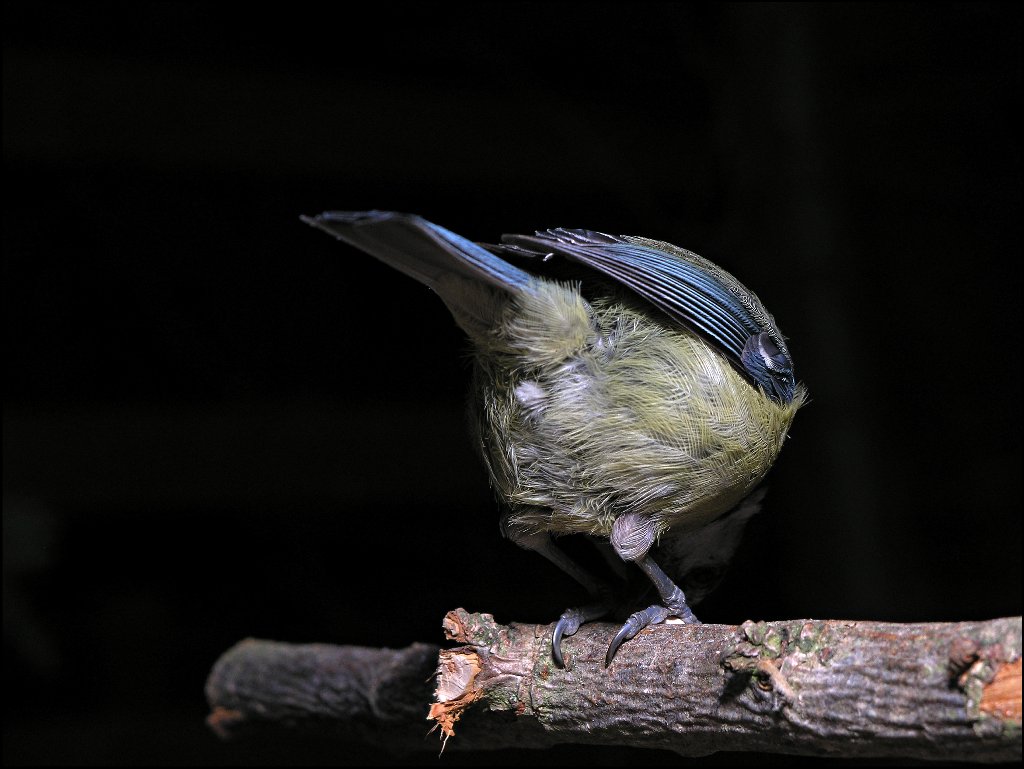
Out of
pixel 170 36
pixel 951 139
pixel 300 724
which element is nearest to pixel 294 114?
pixel 170 36

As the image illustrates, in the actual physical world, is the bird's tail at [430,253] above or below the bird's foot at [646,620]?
above

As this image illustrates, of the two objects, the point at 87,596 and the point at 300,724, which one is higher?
the point at 87,596

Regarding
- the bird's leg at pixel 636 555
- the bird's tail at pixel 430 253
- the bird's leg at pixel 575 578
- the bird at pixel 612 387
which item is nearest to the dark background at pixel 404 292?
the bird's leg at pixel 575 578

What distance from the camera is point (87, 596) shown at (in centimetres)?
368

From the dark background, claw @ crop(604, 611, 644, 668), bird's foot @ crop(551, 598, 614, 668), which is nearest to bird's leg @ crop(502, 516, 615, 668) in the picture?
bird's foot @ crop(551, 598, 614, 668)

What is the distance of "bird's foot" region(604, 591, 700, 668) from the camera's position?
6.81 feet

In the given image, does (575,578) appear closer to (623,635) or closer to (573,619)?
(573,619)

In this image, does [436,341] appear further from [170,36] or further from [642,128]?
[170,36]

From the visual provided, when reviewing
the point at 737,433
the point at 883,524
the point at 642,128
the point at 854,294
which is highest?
the point at 642,128

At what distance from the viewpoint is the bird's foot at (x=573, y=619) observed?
7.00ft

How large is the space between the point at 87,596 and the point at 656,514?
244 centimetres

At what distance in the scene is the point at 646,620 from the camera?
85.3 inches

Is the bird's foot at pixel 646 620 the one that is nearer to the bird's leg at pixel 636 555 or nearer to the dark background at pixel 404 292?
the bird's leg at pixel 636 555

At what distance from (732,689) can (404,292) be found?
2.11 m
